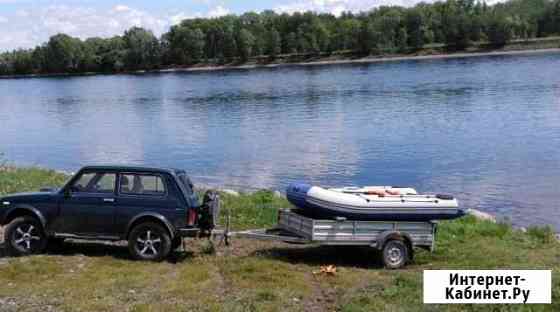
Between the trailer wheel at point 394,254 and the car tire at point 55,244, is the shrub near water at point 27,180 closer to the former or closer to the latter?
the car tire at point 55,244

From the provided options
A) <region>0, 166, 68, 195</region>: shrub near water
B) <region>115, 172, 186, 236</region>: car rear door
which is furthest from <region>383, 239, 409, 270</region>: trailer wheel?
<region>0, 166, 68, 195</region>: shrub near water

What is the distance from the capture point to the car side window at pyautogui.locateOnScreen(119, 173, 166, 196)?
13617mm

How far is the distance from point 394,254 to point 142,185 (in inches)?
200

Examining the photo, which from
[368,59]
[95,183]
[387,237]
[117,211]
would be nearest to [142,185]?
[117,211]

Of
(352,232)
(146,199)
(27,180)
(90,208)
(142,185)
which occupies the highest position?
(142,185)

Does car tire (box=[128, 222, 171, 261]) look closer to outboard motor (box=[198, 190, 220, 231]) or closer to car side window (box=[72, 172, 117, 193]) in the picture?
outboard motor (box=[198, 190, 220, 231])

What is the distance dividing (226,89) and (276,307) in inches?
3522

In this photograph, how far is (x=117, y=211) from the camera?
13.6 m

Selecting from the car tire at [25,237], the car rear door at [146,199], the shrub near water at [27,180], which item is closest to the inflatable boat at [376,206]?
the car rear door at [146,199]

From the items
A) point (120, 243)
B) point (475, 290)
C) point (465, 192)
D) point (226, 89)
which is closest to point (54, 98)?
point (226, 89)

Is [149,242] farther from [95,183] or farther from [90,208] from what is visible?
[95,183]

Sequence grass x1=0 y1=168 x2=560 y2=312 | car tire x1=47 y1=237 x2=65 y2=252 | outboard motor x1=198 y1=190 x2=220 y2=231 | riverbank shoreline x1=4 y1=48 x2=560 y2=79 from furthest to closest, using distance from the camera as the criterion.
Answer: riverbank shoreline x1=4 y1=48 x2=560 y2=79 < car tire x1=47 y1=237 x2=65 y2=252 < outboard motor x1=198 y1=190 x2=220 y2=231 < grass x1=0 y1=168 x2=560 y2=312

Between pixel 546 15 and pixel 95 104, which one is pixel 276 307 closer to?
pixel 95 104

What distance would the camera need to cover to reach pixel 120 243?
1514 centimetres
